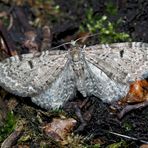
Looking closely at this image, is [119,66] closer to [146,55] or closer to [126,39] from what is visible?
[146,55]

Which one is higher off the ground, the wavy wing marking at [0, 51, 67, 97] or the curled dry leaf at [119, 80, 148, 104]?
the wavy wing marking at [0, 51, 67, 97]

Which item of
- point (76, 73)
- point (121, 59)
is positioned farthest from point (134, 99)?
point (76, 73)

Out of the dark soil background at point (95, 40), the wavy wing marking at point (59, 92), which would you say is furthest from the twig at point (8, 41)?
the wavy wing marking at point (59, 92)

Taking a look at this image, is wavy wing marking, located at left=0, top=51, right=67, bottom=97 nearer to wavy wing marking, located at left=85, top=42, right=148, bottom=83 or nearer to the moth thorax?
the moth thorax

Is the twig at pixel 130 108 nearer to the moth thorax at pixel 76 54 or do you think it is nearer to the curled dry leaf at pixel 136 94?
the curled dry leaf at pixel 136 94

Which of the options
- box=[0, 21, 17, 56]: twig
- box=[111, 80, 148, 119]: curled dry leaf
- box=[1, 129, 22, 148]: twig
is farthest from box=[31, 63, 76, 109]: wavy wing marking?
box=[0, 21, 17, 56]: twig

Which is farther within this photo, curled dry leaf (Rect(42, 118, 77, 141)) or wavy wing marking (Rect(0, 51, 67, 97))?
wavy wing marking (Rect(0, 51, 67, 97))
